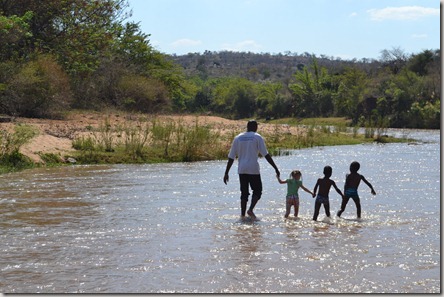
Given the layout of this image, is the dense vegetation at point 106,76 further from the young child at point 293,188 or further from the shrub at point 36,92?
the young child at point 293,188

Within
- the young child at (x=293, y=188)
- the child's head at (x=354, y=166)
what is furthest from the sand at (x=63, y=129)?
the child's head at (x=354, y=166)

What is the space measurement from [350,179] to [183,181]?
280 inches

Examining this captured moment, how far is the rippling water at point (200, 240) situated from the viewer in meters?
8.16

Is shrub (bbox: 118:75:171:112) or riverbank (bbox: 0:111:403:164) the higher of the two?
shrub (bbox: 118:75:171:112)

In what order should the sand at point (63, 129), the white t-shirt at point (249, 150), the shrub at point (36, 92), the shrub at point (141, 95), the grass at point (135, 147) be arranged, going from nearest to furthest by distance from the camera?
the white t-shirt at point (249, 150) < the grass at point (135, 147) < the sand at point (63, 129) < the shrub at point (36, 92) < the shrub at point (141, 95)

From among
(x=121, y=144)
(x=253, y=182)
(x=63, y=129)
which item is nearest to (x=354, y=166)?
(x=253, y=182)

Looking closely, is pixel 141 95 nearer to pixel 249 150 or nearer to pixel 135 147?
pixel 135 147

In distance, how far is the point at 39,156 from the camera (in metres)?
22.7

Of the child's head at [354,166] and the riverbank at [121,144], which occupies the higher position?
the child's head at [354,166]

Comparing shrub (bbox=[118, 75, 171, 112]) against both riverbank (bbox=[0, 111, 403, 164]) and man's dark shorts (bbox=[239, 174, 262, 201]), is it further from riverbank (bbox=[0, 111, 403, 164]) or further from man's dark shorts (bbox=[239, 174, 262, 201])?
man's dark shorts (bbox=[239, 174, 262, 201])

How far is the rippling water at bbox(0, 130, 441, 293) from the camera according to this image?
8.16 metres

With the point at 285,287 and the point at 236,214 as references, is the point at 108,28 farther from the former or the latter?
the point at 285,287

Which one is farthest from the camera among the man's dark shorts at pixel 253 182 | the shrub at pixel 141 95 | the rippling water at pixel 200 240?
the shrub at pixel 141 95

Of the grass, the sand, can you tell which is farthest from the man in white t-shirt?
the sand
